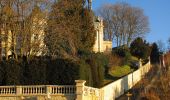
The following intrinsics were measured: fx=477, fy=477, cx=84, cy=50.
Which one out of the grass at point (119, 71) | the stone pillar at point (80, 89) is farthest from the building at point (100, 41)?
the stone pillar at point (80, 89)

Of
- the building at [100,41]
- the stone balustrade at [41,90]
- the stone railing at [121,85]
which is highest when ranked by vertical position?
the building at [100,41]

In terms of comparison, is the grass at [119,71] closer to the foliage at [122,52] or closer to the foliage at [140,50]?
the foliage at [122,52]

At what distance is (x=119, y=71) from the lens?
57.9m

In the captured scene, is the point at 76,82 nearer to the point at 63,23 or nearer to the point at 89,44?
the point at 63,23

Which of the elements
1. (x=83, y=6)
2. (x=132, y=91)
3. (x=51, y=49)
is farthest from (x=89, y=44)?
(x=51, y=49)

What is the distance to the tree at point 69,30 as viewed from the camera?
40188mm

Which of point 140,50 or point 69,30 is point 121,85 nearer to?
point 69,30

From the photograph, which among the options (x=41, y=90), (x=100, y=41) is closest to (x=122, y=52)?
(x=100, y=41)

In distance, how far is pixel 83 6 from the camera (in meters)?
54.2

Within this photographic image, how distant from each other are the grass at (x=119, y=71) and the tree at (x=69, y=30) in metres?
4.77

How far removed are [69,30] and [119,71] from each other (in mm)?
16394

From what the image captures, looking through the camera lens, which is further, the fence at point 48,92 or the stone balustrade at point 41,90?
the stone balustrade at point 41,90

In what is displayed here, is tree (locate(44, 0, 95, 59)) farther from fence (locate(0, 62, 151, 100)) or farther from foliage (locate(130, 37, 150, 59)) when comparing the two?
foliage (locate(130, 37, 150, 59))

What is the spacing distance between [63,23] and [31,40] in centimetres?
459
